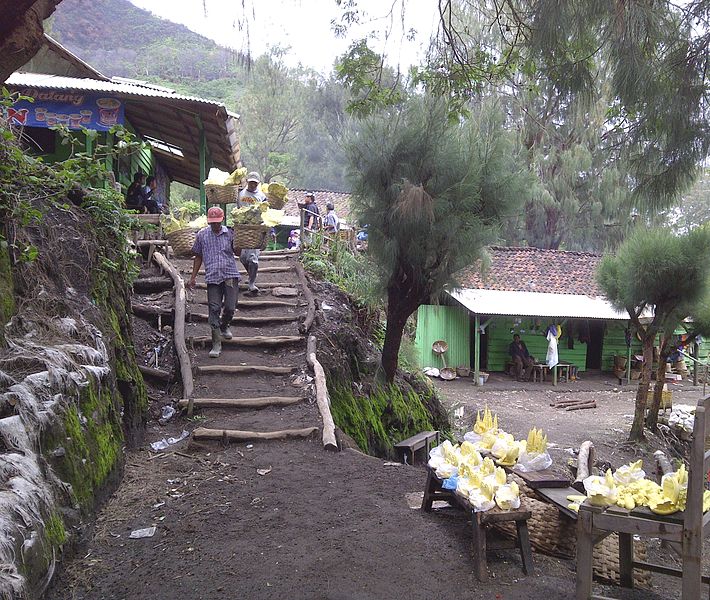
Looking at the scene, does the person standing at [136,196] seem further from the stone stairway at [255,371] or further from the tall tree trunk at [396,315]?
the tall tree trunk at [396,315]

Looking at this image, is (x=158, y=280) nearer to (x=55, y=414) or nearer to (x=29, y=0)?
(x=55, y=414)

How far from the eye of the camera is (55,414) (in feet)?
11.0

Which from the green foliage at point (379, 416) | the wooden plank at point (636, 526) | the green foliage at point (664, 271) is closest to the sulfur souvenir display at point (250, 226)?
the green foliage at point (379, 416)

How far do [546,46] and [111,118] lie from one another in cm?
835

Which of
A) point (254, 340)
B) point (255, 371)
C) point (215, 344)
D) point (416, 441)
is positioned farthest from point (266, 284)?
point (416, 441)

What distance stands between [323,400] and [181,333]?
6.73 ft

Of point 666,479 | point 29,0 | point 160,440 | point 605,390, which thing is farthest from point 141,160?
point 605,390

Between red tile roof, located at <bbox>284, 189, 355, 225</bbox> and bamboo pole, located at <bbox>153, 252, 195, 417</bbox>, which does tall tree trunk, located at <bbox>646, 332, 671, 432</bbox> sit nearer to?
bamboo pole, located at <bbox>153, 252, 195, 417</bbox>

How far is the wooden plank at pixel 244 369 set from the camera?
275 inches

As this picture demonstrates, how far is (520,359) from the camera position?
1933 centimetres

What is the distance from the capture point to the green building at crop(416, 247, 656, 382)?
61.9 ft

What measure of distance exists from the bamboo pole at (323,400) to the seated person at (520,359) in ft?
41.9

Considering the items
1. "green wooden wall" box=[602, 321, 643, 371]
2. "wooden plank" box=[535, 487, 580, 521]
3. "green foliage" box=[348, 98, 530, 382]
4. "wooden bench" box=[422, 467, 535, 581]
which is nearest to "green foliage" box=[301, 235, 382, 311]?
"green foliage" box=[348, 98, 530, 382]

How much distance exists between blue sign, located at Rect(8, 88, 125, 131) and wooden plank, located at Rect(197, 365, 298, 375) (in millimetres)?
5610
